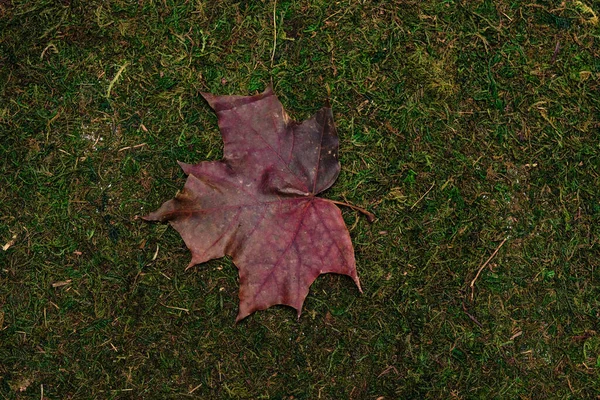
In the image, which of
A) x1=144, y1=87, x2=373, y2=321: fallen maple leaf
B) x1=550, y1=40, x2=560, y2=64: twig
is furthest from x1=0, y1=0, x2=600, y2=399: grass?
x1=144, y1=87, x2=373, y2=321: fallen maple leaf

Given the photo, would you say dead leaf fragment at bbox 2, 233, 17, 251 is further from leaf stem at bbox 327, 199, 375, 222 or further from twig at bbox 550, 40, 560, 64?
twig at bbox 550, 40, 560, 64

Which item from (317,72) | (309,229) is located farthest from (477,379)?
(317,72)

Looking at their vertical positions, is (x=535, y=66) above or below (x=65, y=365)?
above

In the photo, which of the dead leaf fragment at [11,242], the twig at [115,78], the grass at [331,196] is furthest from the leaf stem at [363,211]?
the dead leaf fragment at [11,242]

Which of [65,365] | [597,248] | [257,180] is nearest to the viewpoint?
[257,180]

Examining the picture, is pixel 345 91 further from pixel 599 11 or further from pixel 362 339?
pixel 599 11

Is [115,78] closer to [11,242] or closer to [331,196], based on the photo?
[11,242]

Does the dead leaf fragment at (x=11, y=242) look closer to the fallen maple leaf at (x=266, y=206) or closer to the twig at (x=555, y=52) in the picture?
the fallen maple leaf at (x=266, y=206)
